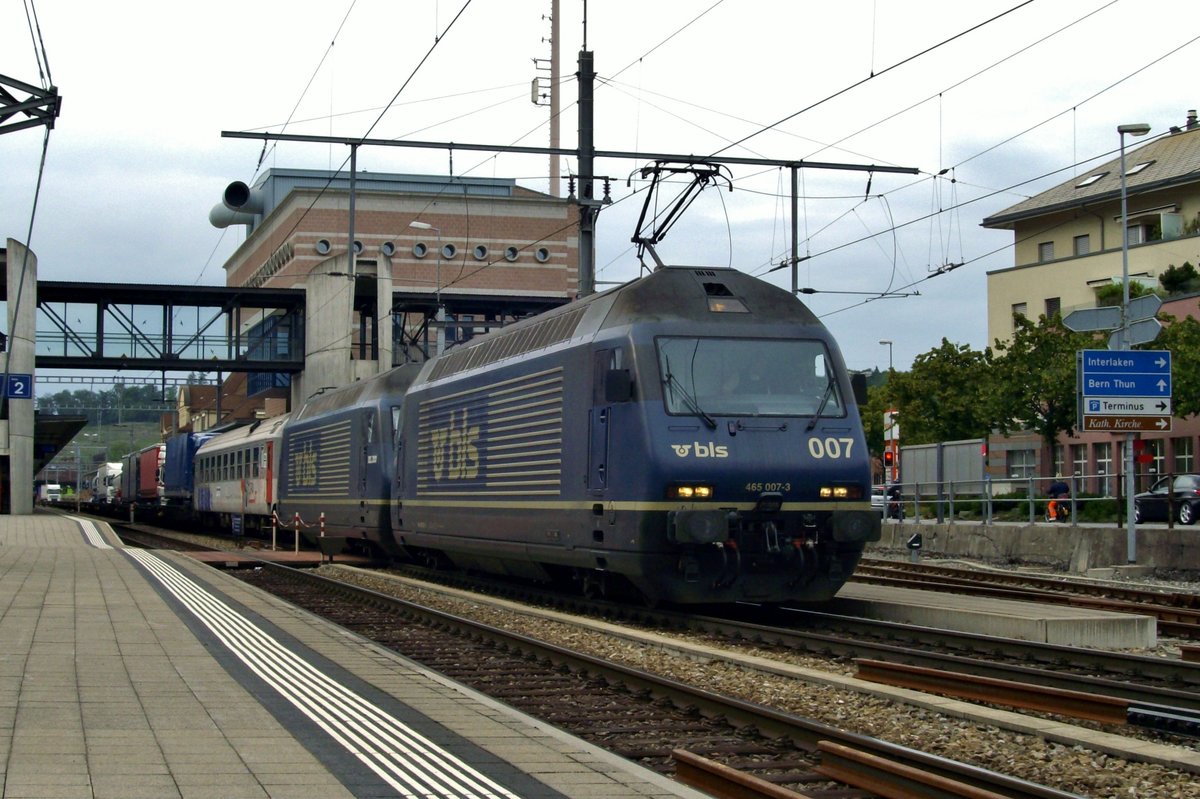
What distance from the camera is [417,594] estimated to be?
20422mm

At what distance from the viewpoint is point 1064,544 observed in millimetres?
25359

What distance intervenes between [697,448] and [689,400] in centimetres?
55

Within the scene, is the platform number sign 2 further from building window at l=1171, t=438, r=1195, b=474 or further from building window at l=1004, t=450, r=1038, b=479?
building window at l=1171, t=438, r=1195, b=474

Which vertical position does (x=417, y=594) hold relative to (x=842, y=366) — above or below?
below

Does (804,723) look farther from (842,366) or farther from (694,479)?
(842,366)

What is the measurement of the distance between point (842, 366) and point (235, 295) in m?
41.2

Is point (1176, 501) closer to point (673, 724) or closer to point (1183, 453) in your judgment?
point (1183, 453)

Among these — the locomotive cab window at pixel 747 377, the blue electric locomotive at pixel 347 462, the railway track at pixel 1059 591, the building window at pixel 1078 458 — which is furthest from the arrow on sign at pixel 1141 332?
the building window at pixel 1078 458

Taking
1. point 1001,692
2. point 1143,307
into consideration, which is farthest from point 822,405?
point 1143,307

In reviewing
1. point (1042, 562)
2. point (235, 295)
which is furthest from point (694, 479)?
point (235, 295)

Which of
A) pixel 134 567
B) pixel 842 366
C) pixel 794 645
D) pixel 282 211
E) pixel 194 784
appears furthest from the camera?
pixel 282 211

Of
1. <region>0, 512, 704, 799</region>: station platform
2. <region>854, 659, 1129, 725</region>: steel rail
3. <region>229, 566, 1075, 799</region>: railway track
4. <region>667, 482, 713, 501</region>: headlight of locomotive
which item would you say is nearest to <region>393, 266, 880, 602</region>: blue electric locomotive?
<region>667, 482, 713, 501</region>: headlight of locomotive

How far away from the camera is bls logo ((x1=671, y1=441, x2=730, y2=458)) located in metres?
14.0

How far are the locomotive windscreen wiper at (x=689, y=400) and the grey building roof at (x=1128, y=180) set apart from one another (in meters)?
43.0
